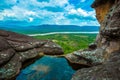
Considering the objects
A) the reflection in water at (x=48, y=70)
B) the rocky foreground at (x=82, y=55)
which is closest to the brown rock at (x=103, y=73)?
the rocky foreground at (x=82, y=55)

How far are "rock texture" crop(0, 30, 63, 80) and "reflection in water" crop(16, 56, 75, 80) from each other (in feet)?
3.76

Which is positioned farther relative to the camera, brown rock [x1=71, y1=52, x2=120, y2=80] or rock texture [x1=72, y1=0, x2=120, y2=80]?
rock texture [x1=72, y1=0, x2=120, y2=80]

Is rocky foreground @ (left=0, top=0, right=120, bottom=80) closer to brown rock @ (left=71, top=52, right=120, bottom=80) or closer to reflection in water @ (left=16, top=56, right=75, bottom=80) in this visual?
brown rock @ (left=71, top=52, right=120, bottom=80)

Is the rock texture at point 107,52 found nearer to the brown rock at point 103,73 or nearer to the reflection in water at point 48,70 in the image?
the brown rock at point 103,73

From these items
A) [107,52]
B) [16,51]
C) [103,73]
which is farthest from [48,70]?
[103,73]

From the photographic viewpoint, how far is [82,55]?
28.0 meters

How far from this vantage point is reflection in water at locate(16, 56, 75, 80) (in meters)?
23.0

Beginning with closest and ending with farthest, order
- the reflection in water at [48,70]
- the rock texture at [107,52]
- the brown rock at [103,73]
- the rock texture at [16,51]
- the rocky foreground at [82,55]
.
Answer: the brown rock at [103,73] → the rock texture at [107,52] → the rocky foreground at [82,55] → the rock texture at [16,51] → the reflection in water at [48,70]

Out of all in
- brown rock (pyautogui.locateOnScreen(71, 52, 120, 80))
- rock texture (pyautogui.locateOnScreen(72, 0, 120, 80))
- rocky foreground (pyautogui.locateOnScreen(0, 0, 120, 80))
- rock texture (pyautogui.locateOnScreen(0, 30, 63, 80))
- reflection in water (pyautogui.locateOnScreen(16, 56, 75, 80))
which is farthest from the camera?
reflection in water (pyautogui.locateOnScreen(16, 56, 75, 80))

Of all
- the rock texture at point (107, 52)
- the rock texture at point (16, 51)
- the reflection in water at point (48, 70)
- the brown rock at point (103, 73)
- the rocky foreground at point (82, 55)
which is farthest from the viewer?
the reflection in water at point (48, 70)

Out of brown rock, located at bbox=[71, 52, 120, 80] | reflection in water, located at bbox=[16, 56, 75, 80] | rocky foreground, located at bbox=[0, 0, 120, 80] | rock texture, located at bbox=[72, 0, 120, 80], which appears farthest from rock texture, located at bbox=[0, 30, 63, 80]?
brown rock, located at bbox=[71, 52, 120, 80]

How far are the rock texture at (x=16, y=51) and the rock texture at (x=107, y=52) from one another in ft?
21.3

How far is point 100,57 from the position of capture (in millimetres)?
26891

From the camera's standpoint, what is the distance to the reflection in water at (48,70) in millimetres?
23047
